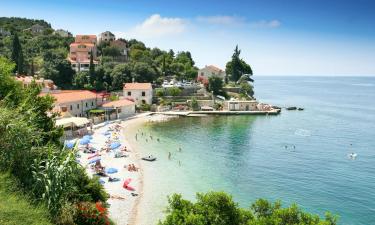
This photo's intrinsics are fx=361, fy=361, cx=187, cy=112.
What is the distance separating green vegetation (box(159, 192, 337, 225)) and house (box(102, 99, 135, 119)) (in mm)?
48954

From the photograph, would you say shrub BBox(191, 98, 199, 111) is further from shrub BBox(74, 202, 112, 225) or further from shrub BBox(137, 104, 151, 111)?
shrub BBox(74, 202, 112, 225)

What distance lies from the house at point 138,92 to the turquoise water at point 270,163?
11579 millimetres

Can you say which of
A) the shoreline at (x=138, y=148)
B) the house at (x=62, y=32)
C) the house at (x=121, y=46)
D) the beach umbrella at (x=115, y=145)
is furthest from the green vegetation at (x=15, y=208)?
the house at (x=62, y=32)

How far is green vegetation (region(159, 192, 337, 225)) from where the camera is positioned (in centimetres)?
1576

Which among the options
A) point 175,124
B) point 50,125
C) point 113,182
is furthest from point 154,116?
point 50,125

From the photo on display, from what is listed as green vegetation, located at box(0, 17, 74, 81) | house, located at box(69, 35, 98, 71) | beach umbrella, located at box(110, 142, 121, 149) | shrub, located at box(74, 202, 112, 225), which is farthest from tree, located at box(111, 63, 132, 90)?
shrub, located at box(74, 202, 112, 225)

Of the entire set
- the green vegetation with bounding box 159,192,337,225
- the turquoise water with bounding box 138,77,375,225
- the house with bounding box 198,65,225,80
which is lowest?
the turquoise water with bounding box 138,77,375,225

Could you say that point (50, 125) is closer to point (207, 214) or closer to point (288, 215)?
point (207, 214)

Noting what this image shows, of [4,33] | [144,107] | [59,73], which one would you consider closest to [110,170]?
[144,107]

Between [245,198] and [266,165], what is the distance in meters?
11.2

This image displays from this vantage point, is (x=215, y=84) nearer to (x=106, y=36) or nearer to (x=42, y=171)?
(x=106, y=36)

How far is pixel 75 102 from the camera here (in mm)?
58344

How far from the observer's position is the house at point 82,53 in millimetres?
90438

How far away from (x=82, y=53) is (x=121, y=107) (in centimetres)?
3810
